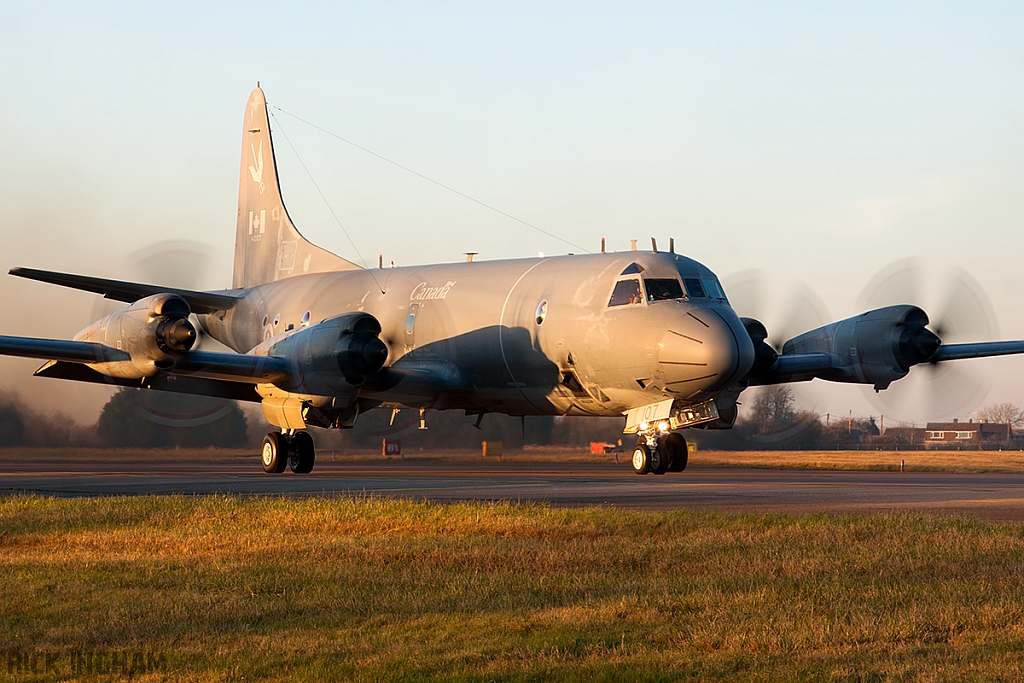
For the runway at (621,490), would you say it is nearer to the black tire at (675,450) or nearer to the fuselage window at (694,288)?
the black tire at (675,450)

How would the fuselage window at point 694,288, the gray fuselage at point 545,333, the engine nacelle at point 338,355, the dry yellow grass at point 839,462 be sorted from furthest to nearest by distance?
the dry yellow grass at point 839,462 < the engine nacelle at point 338,355 < the fuselage window at point 694,288 < the gray fuselage at point 545,333

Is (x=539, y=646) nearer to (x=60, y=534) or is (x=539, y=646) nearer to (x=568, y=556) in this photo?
(x=568, y=556)

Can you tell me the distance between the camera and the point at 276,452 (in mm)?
28984

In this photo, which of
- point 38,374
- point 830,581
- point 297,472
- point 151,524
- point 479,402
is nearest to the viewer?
point 830,581

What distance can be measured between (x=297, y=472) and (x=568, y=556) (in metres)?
18.3

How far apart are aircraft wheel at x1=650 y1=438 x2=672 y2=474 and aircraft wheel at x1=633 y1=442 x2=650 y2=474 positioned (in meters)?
0.09

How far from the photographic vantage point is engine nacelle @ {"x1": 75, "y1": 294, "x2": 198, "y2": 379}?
23.5 meters

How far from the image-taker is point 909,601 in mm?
9406

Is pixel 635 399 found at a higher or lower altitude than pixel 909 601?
higher

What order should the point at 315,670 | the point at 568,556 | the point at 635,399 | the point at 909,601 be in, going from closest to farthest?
the point at 315,670 → the point at 909,601 → the point at 568,556 → the point at 635,399

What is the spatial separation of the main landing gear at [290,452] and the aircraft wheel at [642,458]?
8566 mm

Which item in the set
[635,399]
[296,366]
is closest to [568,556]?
[635,399]

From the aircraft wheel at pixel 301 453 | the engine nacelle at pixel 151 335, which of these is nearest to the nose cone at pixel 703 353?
the engine nacelle at pixel 151 335

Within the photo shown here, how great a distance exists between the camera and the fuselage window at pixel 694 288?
2339 centimetres
